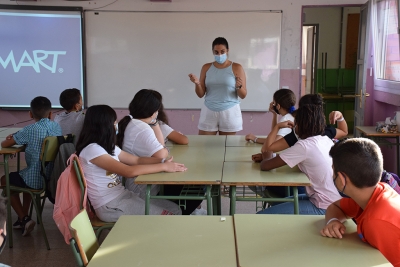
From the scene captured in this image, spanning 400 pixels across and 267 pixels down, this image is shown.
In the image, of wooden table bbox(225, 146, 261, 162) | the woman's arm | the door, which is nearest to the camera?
wooden table bbox(225, 146, 261, 162)

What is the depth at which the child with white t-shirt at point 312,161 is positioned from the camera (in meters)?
2.71

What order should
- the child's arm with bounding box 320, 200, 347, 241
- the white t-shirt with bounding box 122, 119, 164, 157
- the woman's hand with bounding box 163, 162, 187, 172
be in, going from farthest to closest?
1. the white t-shirt with bounding box 122, 119, 164, 157
2. the woman's hand with bounding box 163, 162, 187, 172
3. the child's arm with bounding box 320, 200, 347, 241

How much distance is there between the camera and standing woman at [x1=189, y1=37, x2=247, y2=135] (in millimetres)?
4738

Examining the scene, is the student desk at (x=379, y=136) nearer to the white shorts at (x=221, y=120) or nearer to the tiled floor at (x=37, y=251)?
the white shorts at (x=221, y=120)

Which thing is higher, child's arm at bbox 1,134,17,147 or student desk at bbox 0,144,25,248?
child's arm at bbox 1,134,17,147

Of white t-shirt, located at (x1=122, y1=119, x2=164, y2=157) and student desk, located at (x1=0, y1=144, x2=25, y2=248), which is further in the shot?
student desk, located at (x1=0, y1=144, x2=25, y2=248)

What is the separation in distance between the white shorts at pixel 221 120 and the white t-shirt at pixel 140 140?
1690 millimetres

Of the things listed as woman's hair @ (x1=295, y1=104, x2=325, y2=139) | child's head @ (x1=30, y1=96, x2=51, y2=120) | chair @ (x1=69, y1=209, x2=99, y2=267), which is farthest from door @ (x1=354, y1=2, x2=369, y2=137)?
chair @ (x1=69, y1=209, x2=99, y2=267)

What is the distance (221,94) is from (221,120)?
0.27 meters

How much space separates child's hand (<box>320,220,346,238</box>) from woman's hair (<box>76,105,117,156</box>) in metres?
1.47

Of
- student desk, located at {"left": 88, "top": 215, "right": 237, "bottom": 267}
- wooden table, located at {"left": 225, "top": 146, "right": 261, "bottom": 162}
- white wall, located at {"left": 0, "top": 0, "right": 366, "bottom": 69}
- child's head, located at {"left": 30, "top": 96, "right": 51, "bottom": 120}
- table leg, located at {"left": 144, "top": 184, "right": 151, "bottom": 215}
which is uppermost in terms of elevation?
white wall, located at {"left": 0, "top": 0, "right": 366, "bottom": 69}

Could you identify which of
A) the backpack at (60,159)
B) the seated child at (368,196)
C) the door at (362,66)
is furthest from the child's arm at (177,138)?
the door at (362,66)

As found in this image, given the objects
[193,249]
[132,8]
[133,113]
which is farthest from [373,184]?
[132,8]

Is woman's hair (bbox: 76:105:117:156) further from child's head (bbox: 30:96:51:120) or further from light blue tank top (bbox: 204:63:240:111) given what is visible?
light blue tank top (bbox: 204:63:240:111)
